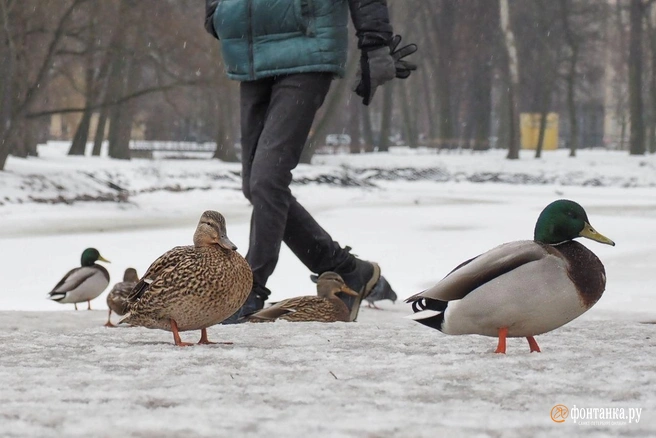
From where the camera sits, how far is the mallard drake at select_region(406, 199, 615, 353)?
13.1ft

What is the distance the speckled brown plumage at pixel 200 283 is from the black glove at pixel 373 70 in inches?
71.7

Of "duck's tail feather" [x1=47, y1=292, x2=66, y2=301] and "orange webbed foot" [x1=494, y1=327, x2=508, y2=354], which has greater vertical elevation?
"orange webbed foot" [x1=494, y1=327, x2=508, y2=354]

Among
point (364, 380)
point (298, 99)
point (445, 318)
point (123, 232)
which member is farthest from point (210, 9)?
point (123, 232)

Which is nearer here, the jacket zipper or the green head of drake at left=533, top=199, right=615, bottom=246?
the green head of drake at left=533, top=199, right=615, bottom=246

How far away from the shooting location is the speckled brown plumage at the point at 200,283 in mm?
4406

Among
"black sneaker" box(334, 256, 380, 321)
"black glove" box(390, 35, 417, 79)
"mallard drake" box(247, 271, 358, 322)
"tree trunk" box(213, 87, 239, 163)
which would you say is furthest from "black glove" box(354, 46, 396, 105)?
"tree trunk" box(213, 87, 239, 163)

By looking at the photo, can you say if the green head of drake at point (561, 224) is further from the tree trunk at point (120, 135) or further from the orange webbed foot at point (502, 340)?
the tree trunk at point (120, 135)

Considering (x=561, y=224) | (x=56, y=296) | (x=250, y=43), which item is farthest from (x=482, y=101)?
(x=561, y=224)

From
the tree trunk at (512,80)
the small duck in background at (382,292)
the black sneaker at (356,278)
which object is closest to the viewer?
the black sneaker at (356,278)

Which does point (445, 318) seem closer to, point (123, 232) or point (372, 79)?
point (372, 79)

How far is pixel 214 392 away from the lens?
334 cm

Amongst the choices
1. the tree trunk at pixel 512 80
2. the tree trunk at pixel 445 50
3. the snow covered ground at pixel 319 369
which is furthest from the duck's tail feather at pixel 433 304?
the tree trunk at pixel 445 50

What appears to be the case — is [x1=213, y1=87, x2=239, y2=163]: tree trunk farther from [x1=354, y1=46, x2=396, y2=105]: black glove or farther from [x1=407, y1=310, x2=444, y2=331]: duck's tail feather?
[x1=407, y1=310, x2=444, y2=331]: duck's tail feather

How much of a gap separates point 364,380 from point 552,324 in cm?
83
